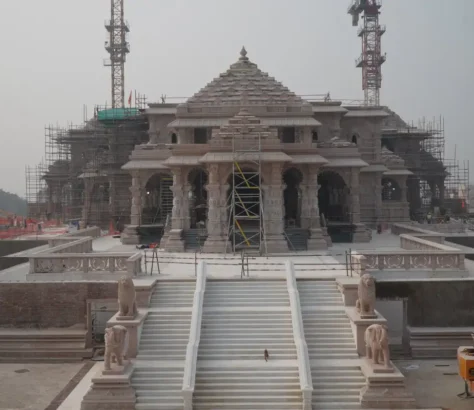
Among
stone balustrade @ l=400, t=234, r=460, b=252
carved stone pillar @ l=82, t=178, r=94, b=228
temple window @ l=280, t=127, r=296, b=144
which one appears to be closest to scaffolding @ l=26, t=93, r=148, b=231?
carved stone pillar @ l=82, t=178, r=94, b=228

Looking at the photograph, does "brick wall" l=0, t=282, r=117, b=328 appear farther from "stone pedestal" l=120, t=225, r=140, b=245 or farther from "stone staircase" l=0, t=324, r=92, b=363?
"stone pedestal" l=120, t=225, r=140, b=245

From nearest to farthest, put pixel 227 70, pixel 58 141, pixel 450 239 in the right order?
pixel 450 239 → pixel 227 70 → pixel 58 141

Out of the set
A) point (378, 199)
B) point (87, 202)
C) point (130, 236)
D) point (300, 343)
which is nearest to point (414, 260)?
point (300, 343)

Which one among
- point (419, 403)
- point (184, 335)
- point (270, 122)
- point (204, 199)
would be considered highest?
point (270, 122)

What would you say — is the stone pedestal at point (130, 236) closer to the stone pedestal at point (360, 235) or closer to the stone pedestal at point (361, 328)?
the stone pedestal at point (360, 235)

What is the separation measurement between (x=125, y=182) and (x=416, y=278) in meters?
28.0

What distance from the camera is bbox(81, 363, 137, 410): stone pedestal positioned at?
43.5 ft

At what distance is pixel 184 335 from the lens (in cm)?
1541

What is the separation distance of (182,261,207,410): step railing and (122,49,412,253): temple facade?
705 centimetres

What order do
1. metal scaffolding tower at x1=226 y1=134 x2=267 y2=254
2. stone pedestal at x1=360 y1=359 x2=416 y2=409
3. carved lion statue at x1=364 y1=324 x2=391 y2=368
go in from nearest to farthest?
1. stone pedestal at x1=360 y1=359 x2=416 y2=409
2. carved lion statue at x1=364 y1=324 x2=391 y2=368
3. metal scaffolding tower at x1=226 y1=134 x2=267 y2=254

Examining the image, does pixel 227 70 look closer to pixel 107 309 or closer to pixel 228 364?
pixel 107 309

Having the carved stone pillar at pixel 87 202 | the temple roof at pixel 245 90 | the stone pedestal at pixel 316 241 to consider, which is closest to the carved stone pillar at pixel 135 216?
the temple roof at pixel 245 90

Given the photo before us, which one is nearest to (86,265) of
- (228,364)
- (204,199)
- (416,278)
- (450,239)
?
(228,364)

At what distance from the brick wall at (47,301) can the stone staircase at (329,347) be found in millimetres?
6191
